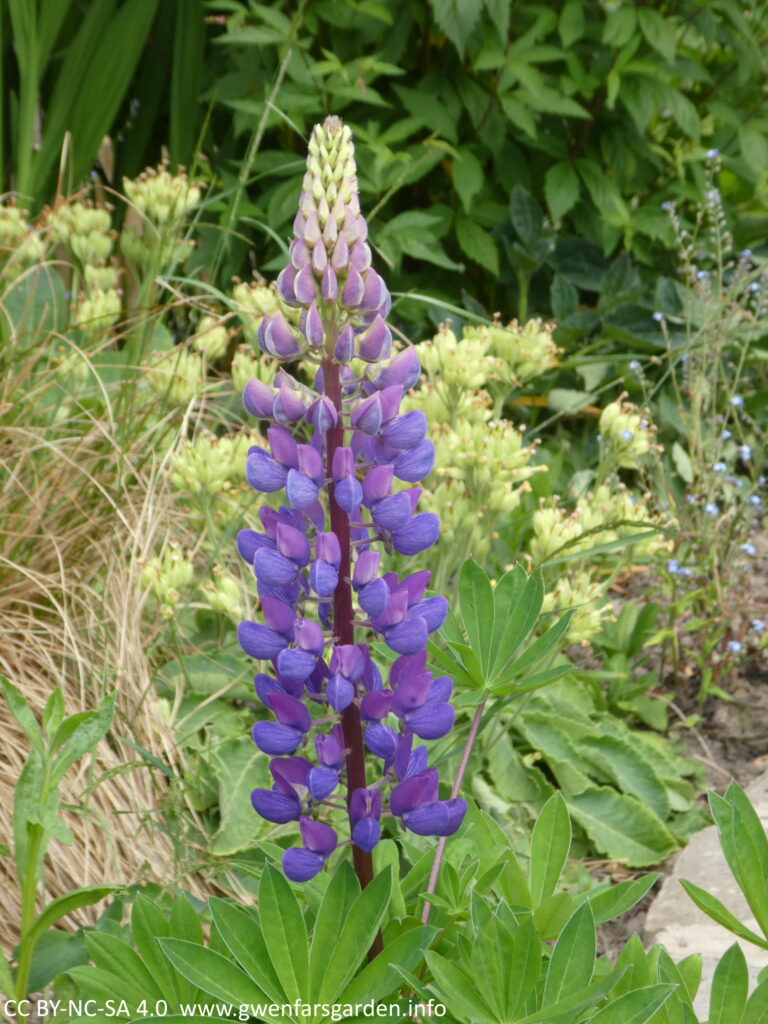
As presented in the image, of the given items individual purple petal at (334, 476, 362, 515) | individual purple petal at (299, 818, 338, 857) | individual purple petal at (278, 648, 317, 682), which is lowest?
individual purple petal at (299, 818, 338, 857)

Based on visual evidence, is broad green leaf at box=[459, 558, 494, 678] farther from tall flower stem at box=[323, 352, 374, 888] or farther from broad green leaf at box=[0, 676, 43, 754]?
broad green leaf at box=[0, 676, 43, 754]

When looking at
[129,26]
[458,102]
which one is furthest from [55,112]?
[458,102]

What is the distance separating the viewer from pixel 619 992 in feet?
4.32

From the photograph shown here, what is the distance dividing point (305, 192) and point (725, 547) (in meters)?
2.30

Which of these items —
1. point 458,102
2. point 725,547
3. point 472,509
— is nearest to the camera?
point 472,509

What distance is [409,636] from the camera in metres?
1.24

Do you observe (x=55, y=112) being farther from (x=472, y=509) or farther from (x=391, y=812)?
(x=391, y=812)

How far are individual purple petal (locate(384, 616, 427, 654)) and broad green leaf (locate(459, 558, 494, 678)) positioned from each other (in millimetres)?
262

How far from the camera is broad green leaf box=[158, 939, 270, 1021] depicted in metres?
1.16

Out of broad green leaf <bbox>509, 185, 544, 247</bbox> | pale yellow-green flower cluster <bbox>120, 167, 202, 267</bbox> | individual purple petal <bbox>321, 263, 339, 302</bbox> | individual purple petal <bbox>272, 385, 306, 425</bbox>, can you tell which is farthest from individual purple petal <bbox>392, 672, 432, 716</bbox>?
broad green leaf <bbox>509, 185, 544, 247</bbox>

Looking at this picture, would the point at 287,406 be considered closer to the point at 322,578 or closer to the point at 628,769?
the point at 322,578

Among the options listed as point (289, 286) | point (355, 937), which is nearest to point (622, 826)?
point (355, 937)

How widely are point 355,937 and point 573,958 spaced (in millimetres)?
221

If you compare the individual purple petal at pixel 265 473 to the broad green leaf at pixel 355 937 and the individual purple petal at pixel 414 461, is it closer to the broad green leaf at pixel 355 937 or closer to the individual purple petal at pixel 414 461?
the individual purple petal at pixel 414 461
